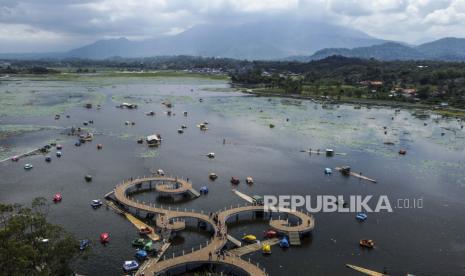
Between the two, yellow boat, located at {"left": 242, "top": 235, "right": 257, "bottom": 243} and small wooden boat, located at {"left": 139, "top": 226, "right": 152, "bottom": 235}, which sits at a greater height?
small wooden boat, located at {"left": 139, "top": 226, "right": 152, "bottom": 235}

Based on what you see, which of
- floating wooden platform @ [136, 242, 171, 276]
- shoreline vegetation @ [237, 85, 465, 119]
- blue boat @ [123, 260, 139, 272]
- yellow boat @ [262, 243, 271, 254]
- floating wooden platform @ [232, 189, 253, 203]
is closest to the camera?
floating wooden platform @ [136, 242, 171, 276]

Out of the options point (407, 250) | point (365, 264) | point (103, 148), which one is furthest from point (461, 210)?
point (103, 148)

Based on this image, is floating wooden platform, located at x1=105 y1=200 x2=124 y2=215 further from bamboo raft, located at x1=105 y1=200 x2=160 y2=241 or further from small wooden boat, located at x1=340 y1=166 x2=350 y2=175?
small wooden boat, located at x1=340 y1=166 x2=350 y2=175

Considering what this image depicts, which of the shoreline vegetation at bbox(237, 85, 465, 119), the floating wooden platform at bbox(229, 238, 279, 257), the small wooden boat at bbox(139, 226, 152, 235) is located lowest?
the floating wooden platform at bbox(229, 238, 279, 257)

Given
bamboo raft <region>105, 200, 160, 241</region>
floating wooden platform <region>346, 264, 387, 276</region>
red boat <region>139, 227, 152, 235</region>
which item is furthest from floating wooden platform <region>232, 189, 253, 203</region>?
floating wooden platform <region>346, 264, 387, 276</region>

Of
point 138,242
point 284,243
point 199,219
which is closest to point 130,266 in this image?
point 138,242

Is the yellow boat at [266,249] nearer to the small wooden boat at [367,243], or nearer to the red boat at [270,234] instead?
the red boat at [270,234]

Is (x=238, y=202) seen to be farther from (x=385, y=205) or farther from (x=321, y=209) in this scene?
(x=385, y=205)

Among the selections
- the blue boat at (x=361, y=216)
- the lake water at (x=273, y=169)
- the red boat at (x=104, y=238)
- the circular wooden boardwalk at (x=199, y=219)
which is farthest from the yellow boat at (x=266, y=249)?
the red boat at (x=104, y=238)
